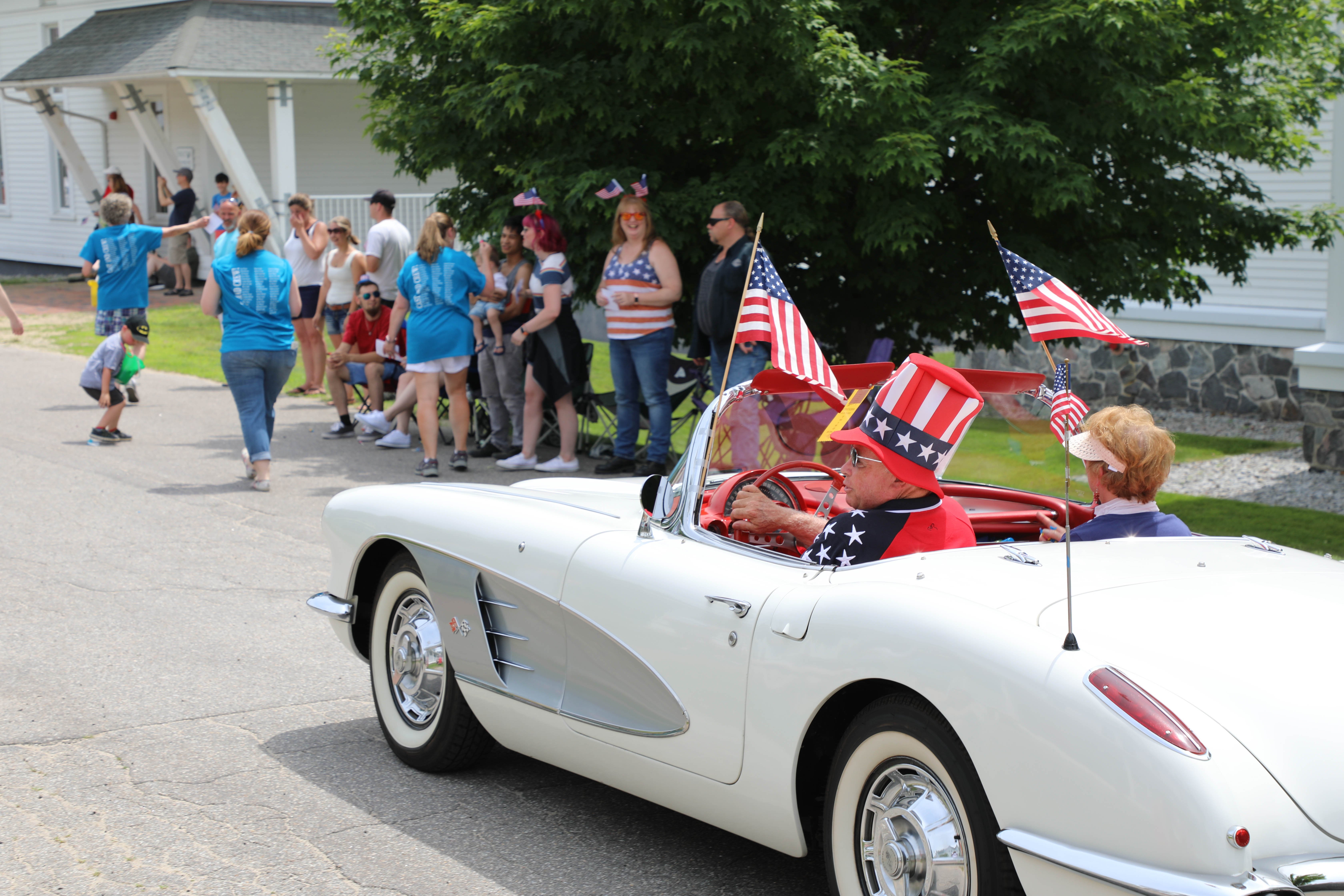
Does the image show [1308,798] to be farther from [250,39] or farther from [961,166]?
[250,39]

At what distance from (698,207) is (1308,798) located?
25.0 ft

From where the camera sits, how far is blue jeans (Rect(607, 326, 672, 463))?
9.87m

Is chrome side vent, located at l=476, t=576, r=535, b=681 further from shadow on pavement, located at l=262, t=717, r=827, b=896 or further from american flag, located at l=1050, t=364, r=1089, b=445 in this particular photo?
american flag, located at l=1050, t=364, r=1089, b=445

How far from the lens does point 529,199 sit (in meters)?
9.78

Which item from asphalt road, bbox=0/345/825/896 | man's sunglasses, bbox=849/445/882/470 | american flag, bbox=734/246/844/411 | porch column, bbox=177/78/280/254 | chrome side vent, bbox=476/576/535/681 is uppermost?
porch column, bbox=177/78/280/254

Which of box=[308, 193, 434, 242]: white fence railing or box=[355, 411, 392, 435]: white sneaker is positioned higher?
box=[308, 193, 434, 242]: white fence railing

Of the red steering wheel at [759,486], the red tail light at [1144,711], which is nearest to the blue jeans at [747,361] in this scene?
the red steering wheel at [759,486]

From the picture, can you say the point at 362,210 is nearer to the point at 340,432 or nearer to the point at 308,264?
the point at 308,264

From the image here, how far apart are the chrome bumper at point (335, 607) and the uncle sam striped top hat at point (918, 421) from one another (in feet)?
6.97

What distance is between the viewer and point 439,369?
9.92m

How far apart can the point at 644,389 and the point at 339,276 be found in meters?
4.32

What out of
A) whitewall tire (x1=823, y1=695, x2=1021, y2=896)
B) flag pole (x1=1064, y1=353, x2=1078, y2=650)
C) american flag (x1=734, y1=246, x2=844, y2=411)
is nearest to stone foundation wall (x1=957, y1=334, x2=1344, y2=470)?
american flag (x1=734, y1=246, x2=844, y2=411)

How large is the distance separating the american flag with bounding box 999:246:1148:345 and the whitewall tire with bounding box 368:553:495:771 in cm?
212

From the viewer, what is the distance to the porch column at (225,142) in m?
21.8
